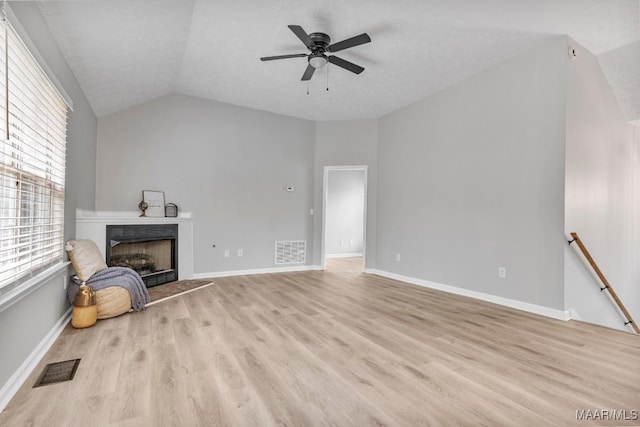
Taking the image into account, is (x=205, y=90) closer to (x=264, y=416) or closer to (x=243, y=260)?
(x=243, y=260)

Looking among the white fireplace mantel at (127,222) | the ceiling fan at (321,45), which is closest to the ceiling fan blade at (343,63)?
the ceiling fan at (321,45)

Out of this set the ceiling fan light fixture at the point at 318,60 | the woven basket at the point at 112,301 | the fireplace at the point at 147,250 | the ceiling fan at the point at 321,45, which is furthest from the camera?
the fireplace at the point at 147,250

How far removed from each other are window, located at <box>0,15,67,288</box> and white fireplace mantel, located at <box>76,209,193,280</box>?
102 cm

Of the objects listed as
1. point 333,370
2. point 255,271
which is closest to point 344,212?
point 255,271

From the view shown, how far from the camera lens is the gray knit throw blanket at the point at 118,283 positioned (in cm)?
323

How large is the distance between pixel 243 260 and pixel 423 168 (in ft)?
11.2

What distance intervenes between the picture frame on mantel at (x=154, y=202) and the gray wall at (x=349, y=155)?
2.72 meters

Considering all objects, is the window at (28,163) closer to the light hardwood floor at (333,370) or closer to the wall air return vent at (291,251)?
the light hardwood floor at (333,370)

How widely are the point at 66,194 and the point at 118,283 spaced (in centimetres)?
100

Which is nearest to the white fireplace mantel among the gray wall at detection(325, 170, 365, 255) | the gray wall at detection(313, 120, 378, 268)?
the gray wall at detection(313, 120, 378, 268)

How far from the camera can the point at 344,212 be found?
8.96 m

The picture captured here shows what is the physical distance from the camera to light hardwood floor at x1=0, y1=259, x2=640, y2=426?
5.73 feet

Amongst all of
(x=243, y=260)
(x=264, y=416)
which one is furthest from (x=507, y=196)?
(x=243, y=260)

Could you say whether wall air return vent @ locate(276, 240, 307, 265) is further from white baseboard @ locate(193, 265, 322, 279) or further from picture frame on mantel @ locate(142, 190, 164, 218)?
picture frame on mantel @ locate(142, 190, 164, 218)
